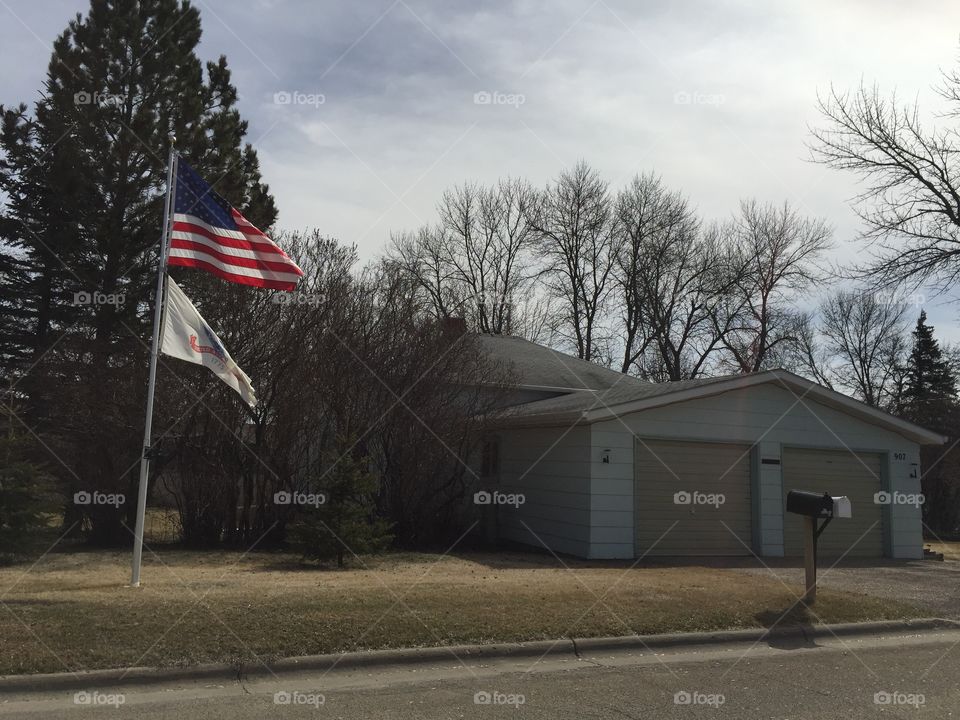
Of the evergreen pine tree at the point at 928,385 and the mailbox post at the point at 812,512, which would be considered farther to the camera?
the evergreen pine tree at the point at 928,385

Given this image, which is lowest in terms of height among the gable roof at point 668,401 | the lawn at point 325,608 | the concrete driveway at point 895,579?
the concrete driveway at point 895,579

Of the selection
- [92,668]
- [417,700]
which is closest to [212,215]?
[92,668]

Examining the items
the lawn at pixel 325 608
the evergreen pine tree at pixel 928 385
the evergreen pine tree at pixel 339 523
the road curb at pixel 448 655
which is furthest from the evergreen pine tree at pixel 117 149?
the evergreen pine tree at pixel 928 385

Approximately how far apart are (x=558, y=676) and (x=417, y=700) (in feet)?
4.72

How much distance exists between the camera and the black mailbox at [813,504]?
977cm

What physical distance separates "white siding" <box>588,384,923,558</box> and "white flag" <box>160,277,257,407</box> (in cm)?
732

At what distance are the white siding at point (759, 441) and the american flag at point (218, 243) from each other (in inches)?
277

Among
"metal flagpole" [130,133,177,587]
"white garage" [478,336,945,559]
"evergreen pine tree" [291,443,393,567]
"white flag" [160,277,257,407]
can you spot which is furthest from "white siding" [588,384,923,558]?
"metal flagpole" [130,133,177,587]

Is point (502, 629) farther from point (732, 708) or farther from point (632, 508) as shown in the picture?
point (632, 508)

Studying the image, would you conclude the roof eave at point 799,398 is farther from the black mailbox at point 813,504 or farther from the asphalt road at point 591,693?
the asphalt road at point 591,693

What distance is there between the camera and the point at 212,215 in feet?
33.1

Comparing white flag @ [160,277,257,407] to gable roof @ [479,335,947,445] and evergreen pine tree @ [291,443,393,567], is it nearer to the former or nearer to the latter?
evergreen pine tree @ [291,443,393,567]

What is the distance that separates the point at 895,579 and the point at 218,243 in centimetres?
1178

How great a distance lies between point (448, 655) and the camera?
23.6ft
